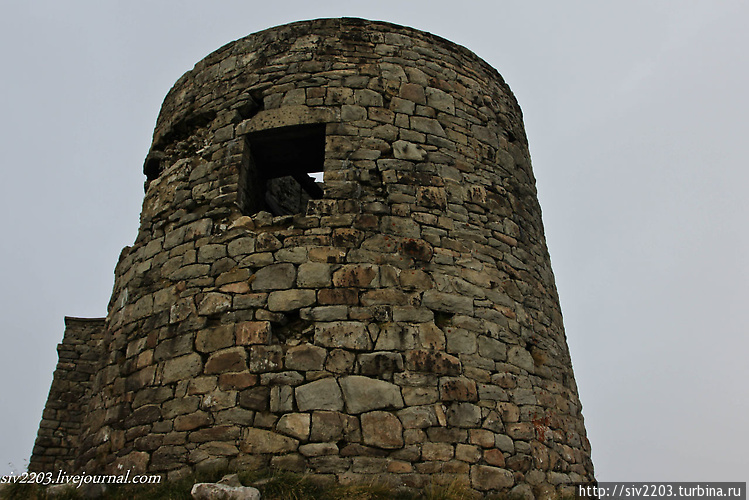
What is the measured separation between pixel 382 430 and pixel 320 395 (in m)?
0.47

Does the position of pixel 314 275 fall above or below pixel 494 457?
above

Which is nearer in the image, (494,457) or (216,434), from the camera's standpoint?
(216,434)

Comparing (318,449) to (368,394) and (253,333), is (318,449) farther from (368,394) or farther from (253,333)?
(253,333)

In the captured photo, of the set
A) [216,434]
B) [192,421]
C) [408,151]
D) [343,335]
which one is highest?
[408,151]

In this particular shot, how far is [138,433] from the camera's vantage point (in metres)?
4.20

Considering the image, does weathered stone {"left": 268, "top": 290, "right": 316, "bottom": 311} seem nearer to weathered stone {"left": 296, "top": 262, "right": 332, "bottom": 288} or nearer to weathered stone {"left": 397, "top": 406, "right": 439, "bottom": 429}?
weathered stone {"left": 296, "top": 262, "right": 332, "bottom": 288}

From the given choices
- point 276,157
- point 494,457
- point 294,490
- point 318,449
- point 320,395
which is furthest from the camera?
point 276,157

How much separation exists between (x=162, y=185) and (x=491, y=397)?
3.56 meters

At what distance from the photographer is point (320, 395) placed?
386cm

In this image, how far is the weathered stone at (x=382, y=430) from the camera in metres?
3.77

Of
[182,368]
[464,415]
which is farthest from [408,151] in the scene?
[182,368]

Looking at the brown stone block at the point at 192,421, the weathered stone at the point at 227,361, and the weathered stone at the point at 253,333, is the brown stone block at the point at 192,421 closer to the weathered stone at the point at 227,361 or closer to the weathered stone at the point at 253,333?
the weathered stone at the point at 227,361

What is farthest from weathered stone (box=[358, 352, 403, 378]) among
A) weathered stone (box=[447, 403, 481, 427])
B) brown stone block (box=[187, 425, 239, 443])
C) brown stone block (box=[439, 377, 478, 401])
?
brown stone block (box=[187, 425, 239, 443])

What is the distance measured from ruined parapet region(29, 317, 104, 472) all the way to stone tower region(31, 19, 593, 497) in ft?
12.3
